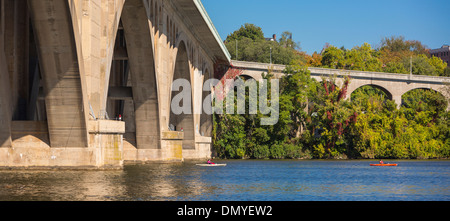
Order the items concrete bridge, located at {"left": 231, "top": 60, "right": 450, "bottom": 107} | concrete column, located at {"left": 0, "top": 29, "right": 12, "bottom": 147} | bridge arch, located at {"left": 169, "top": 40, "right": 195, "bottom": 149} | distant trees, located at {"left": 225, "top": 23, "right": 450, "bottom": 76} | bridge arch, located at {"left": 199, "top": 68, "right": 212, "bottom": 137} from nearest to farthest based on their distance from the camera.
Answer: concrete column, located at {"left": 0, "top": 29, "right": 12, "bottom": 147}
bridge arch, located at {"left": 169, "top": 40, "right": 195, "bottom": 149}
bridge arch, located at {"left": 199, "top": 68, "right": 212, "bottom": 137}
concrete bridge, located at {"left": 231, "top": 60, "right": 450, "bottom": 107}
distant trees, located at {"left": 225, "top": 23, "right": 450, "bottom": 76}

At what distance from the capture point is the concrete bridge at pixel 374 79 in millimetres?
88438

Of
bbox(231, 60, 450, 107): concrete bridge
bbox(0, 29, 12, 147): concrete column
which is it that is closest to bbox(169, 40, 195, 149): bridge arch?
bbox(231, 60, 450, 107): concrete bridge

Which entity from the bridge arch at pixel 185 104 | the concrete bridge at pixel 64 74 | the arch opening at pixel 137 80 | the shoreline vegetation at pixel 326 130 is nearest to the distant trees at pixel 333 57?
the shoreline vegetation at pixel 326 130

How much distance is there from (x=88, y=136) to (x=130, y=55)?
→ 14.1 m

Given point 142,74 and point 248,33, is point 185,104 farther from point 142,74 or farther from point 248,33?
point 248,33

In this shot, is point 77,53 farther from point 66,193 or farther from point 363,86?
point 363,86

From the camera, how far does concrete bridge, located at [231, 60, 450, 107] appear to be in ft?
290

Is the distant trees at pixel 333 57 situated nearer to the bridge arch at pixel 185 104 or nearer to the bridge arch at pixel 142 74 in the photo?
the bridge arch at pixel 185 104

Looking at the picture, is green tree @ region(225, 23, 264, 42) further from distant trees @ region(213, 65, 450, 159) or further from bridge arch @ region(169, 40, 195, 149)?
bridge arch @ region(169, 40, 195, 149)

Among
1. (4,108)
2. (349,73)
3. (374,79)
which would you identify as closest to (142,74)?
(4,108)

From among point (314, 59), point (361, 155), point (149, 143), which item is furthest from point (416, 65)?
point (149, 143)

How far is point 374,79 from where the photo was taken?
97500 millimetres

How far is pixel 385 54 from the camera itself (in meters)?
142

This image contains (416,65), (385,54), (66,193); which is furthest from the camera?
(385,54)
